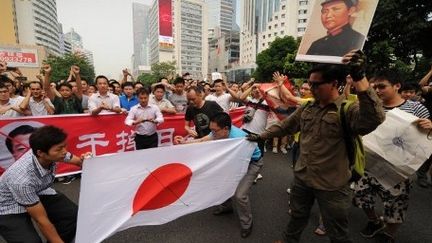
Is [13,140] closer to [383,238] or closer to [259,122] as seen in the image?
[259,122]

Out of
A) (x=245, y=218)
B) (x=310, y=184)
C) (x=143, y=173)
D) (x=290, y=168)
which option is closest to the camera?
(x=310, y=184)

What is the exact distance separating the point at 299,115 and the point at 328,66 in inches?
24.0

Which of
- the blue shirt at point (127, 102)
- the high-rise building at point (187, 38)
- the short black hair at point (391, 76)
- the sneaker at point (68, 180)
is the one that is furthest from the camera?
the high-rise building at point (187, 38)

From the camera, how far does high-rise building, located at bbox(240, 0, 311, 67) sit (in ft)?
241

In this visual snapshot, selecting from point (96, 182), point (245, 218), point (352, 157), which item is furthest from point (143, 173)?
point (352, 157)

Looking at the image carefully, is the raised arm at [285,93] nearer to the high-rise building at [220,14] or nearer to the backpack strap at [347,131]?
the backpack strap at [347,131]

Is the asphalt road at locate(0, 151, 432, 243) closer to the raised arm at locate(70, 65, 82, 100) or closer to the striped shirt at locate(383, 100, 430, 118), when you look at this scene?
the striped shirt at locate(383, 100, 430, 118)

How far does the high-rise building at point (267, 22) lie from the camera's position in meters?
73.4

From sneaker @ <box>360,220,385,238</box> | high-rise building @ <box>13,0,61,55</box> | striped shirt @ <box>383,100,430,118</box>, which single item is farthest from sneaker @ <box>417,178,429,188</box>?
high-rise building @ <box>13,0,61,55</box>

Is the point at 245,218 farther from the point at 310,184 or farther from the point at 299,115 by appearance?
the point at 299,115

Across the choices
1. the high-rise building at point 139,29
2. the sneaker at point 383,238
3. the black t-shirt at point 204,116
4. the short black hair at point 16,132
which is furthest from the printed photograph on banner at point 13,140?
the high-rise building at point 139,29

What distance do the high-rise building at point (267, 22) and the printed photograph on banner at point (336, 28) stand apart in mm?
62236

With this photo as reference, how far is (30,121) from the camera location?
4309 millimetres

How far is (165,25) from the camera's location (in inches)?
3659
